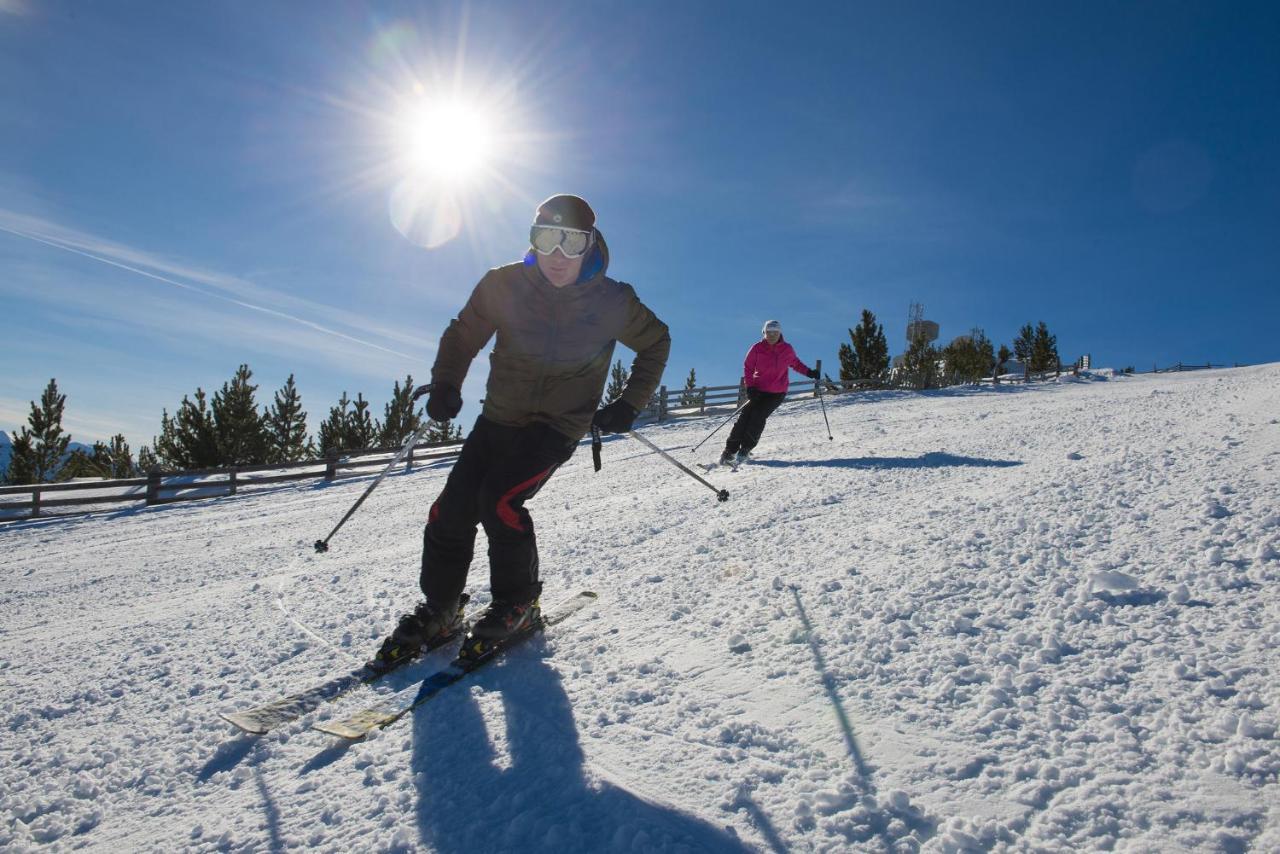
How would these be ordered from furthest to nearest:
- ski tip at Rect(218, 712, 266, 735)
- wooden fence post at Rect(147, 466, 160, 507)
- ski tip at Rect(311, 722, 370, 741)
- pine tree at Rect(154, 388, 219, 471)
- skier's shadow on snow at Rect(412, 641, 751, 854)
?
pine tree at Rect(154, 388, 219, 471) → wooden fence post at Rect(147, 466, 160, 507) → ski tip at Rect(218, 712, 266, 735) → ski tip at Rect(311, 722, 370, 741) → skier's shadow on snow at Rect(412, 641, 751, 854)

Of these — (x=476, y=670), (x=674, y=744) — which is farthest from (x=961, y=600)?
(x=476, y=670)

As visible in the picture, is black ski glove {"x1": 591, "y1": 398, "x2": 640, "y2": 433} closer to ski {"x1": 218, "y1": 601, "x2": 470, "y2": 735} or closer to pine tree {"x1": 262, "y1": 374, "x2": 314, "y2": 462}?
ski {"x1": 218, "y1": 601, "x2": 470, "y2": 735}

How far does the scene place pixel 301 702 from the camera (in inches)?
92.5

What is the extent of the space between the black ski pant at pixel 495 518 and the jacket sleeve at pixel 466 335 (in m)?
0.47

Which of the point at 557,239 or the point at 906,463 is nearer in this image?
the point at 557,239

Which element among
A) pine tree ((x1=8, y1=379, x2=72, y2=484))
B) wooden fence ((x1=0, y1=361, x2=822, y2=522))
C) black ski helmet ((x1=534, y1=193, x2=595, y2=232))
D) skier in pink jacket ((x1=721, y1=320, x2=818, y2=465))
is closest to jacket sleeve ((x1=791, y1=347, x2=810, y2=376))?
skier in pink jacket ((x1=721, y1=320, x2=818, y2=465))

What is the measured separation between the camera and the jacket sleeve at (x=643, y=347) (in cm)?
327

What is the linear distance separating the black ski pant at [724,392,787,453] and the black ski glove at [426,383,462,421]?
6591 millimetres

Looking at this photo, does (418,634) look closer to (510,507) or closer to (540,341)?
(510,507)

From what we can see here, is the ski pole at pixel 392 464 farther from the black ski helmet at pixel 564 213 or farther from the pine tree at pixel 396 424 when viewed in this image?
the pine tree at pixel 396 424

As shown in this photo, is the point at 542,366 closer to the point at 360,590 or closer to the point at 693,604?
the point at 693,604

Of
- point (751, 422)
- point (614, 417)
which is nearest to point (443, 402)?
point (614, 417)

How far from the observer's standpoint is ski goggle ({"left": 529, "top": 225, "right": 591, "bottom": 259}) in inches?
115

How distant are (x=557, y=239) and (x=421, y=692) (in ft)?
6.73
